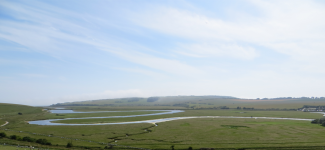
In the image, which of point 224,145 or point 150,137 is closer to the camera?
point 224,145

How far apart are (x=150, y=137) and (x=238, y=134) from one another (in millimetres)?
30877

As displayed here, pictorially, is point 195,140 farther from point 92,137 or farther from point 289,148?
point 92,137

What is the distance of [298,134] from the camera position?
6350cm

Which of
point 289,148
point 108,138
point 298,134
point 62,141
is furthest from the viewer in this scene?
point 298,134

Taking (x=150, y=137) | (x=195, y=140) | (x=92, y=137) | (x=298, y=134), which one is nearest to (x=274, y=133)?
(x=298, y=134)

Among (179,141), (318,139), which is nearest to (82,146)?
(179,141)

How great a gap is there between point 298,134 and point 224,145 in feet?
103

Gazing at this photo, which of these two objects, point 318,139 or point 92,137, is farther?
point 92,137

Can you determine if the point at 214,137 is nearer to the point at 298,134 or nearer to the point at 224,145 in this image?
the point at 224,145

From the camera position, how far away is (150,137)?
6094 centimetres

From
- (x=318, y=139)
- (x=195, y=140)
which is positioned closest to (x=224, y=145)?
(x=195, y=140)

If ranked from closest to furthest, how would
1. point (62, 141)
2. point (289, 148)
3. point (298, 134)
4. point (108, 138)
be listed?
point (289, 148)
point (62, 141)
point (108, 138)
point (298, 134)

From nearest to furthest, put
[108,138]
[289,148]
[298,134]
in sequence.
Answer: [289,148]
[108,138]
[298,134]

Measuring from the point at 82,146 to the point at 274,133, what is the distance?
63420 millimetres
